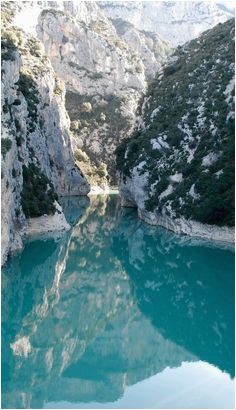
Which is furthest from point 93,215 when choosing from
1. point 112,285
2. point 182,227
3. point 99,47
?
point 99,47

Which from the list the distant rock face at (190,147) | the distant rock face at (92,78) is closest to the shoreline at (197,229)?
the distant rock face at (190,147)

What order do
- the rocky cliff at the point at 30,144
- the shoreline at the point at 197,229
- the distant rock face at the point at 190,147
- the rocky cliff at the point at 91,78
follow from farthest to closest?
1. the rocky cliff at the point at 91,78
2. the distant rock face at the point at 190,147
3. the shoreline at the point at 197,229
4. the rocky cliff at the point at 30,144

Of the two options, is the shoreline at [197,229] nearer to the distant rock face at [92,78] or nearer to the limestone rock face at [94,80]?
the distant rock face at [92,78]

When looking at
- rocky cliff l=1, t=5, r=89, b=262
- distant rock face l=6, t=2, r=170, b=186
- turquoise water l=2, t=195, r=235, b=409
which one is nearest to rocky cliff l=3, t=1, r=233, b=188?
distant rock face l=6, t=2, r=170, b=186

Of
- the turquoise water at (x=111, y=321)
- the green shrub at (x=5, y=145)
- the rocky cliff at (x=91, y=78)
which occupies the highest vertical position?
the rocky cliff at (x=91, y=78)

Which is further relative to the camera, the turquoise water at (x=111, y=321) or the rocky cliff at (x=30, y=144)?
the rocky cliff at (x=30, y=144)

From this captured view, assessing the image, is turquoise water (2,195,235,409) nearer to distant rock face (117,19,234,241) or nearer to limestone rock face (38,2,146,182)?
distant rock face (117,19,234,241)

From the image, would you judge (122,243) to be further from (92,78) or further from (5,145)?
(92,78)
